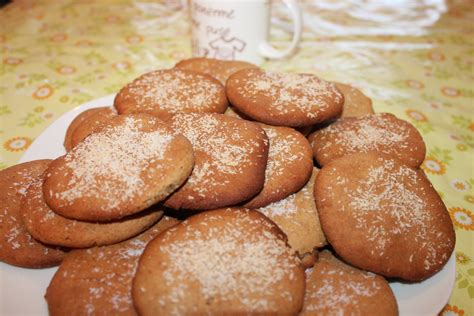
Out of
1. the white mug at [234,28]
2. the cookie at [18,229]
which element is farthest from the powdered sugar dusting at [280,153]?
the white mug at [234,28]

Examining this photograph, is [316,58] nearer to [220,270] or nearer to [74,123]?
[74,123]

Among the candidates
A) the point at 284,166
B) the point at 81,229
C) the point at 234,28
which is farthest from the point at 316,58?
the point at 81,229

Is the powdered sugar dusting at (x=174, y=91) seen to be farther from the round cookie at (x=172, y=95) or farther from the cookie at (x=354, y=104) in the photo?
the cookie at (x=354, y=104)

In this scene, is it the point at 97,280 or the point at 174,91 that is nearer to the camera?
the point at 97,280

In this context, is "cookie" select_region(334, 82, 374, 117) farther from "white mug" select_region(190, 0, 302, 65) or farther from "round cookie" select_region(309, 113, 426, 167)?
"white mug" select_region(190, 0, 302, 65)

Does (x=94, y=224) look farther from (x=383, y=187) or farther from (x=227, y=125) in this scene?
(x=383, y=187)

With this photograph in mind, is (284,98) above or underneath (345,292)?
above
